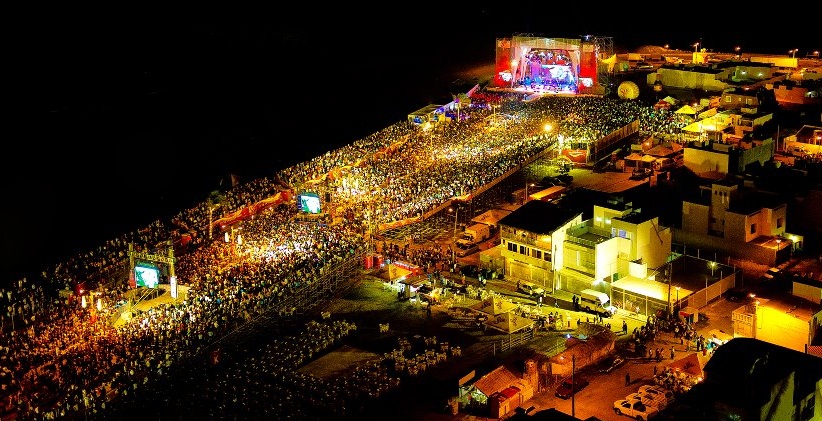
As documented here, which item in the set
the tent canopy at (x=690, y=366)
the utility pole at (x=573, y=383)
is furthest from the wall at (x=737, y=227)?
the utility pole at (x=573, y=383)

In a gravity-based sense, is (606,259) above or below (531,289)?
above

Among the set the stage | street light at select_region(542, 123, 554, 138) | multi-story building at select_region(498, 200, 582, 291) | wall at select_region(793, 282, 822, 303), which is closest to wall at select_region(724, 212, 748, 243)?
wall at select_region(793, 282, 822, 303)

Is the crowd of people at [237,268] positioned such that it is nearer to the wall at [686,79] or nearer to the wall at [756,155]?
the wall at [686,79]

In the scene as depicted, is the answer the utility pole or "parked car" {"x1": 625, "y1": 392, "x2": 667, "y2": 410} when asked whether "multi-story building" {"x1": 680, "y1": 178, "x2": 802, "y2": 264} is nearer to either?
the utility pole

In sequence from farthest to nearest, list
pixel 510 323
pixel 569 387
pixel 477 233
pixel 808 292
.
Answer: pixel 477 233, pixel 510 323, pixel 808 292, pixel 569 387

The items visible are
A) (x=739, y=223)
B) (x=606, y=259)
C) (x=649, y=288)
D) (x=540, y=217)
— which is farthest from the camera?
(x=739, y=223)

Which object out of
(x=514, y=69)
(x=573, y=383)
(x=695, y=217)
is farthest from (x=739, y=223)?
(x=514, y=69)

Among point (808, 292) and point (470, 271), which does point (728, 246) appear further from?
point (470, 271)

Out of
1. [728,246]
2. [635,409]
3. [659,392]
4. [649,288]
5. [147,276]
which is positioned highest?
[147,276]
